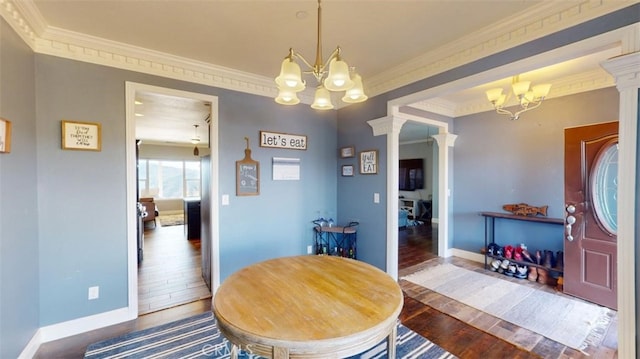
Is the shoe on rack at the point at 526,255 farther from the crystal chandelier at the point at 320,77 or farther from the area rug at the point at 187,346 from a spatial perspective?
the crystal chandelier at the point at 320,77

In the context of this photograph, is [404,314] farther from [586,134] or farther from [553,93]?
[553,93]

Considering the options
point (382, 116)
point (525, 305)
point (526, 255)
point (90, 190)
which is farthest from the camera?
point (526, 255)

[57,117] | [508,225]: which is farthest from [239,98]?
[508,225]

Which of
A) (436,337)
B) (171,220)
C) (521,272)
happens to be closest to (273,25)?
(436,337)

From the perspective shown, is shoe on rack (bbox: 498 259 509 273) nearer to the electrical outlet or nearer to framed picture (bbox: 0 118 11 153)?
the electrical outlet

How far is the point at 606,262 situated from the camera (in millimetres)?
2604

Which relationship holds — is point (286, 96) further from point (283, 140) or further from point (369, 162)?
point (369, 162)

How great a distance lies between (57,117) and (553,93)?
5381 millimetres

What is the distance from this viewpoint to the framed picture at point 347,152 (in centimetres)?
353

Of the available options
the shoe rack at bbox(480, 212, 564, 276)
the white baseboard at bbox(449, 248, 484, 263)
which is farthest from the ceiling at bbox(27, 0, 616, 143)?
the white baseboard at bbox(449, 248, 484, 263)

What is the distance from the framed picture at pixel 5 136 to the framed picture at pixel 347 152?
3.09m

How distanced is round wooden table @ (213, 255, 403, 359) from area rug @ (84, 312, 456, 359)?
78cm

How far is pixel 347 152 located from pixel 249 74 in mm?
1609

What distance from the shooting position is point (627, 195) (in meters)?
1.54
